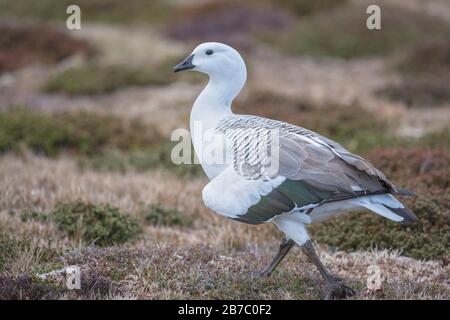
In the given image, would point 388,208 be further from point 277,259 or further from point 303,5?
point 303,5

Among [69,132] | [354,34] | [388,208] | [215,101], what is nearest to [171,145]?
[69,132]

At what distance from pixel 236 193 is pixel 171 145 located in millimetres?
6521

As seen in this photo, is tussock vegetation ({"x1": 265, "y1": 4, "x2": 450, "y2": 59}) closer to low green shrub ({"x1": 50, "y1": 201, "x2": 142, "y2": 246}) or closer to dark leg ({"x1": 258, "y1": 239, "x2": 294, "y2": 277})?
low green shrub ({"x1": 50, "y1": 201, "x2": 142, "y2": 246})

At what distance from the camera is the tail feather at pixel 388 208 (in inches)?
209

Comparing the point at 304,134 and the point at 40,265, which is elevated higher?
the point at 304,134

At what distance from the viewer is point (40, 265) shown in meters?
5.99

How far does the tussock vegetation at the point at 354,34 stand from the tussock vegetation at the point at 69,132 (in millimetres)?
9944

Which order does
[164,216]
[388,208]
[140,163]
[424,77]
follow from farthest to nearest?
[424,77], [140,163], [164,216], [388,208]

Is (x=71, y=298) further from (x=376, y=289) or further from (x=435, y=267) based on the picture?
(x=435, y=267)

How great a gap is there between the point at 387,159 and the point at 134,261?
4.53 metres

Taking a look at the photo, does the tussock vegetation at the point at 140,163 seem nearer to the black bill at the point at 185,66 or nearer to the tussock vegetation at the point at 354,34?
the black bill at the point at 185,66

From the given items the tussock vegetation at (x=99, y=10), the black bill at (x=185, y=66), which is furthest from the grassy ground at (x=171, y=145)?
the tussock vegetation at (x=99, y=10)

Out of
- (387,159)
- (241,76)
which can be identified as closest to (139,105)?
(387,159)

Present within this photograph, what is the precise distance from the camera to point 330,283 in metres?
5.52
